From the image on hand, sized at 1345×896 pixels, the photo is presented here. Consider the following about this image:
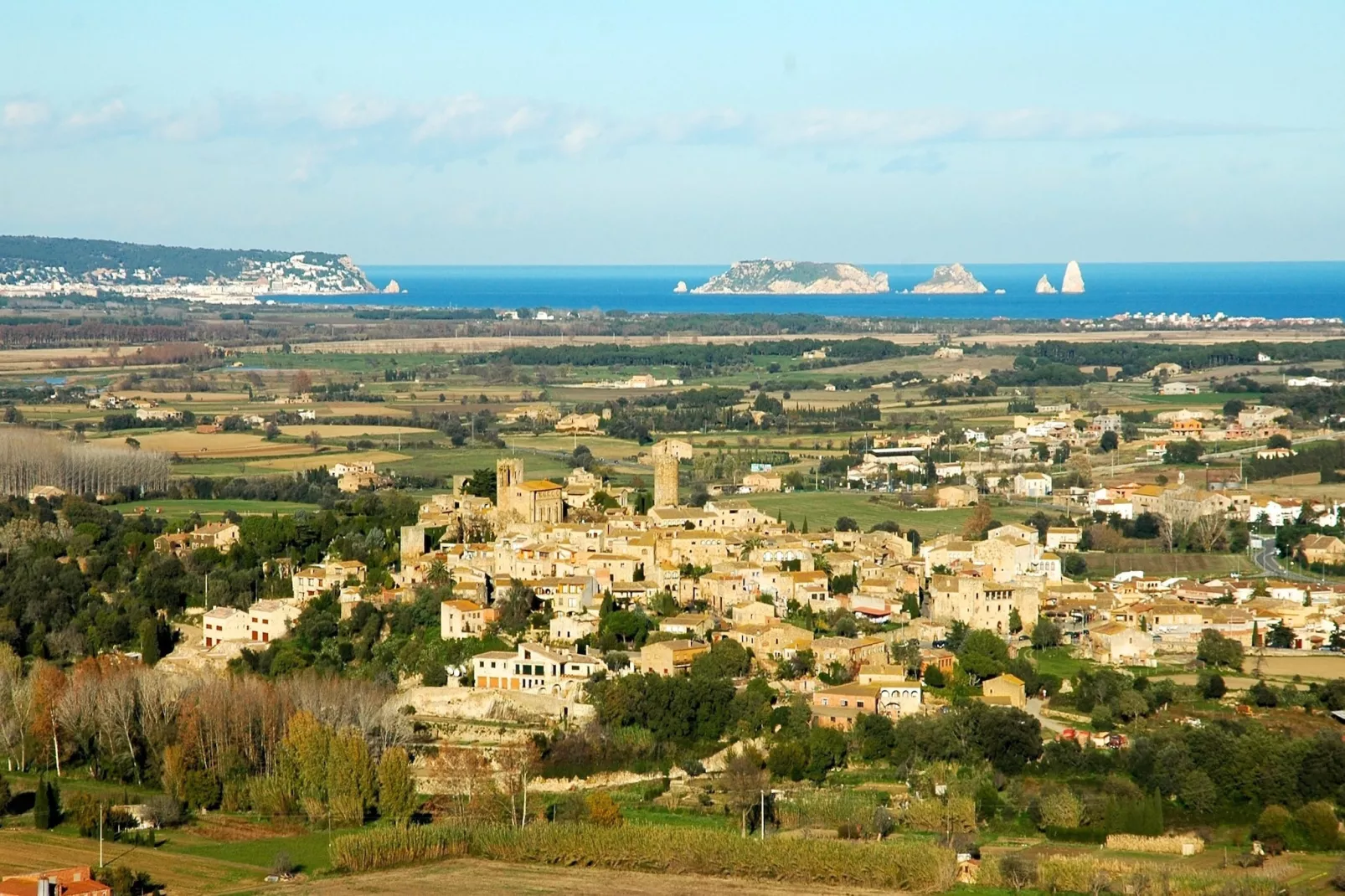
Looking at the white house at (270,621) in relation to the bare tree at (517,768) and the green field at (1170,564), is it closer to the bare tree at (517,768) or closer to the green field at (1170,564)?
the bare tree at (517,768)

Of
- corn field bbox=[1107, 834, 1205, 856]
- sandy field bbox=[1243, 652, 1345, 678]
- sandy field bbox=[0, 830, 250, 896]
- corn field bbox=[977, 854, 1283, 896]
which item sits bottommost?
sandy field bbox=[0, 830, 250, 896]

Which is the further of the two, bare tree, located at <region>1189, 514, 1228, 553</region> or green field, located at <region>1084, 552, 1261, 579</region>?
bare tree, located at <region>1189, 514, 1228, 553</region>

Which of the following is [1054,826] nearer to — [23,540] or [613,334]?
[23,540]

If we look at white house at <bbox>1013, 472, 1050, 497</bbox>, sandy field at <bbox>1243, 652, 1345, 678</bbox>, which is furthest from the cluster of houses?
white house at <bbox>1013, 472, 1050, 497</bbox>

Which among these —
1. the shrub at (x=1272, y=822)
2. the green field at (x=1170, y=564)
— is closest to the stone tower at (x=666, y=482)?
the green field at (x=1170, y=564)

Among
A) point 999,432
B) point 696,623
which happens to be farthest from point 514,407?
point 696,623

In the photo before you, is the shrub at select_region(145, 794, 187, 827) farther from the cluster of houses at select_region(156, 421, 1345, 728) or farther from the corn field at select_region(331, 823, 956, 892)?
the cluster of houses at select_region(156, 421, 1345, 728)
